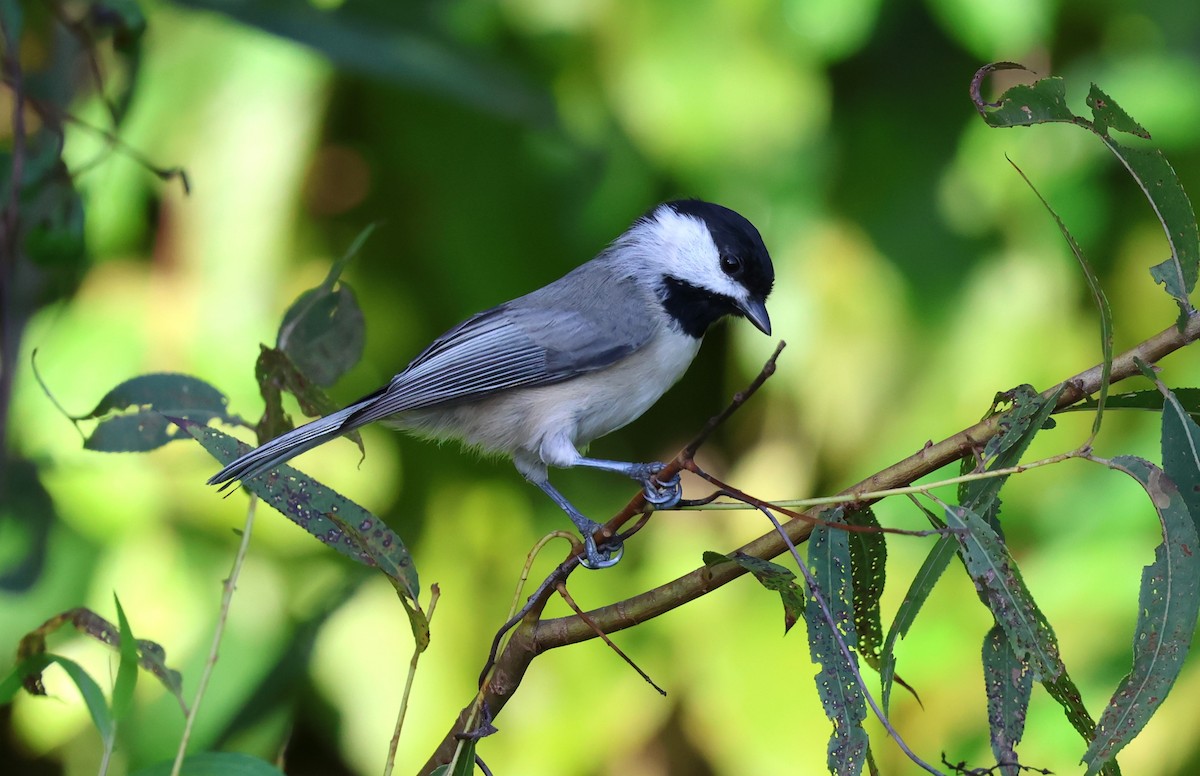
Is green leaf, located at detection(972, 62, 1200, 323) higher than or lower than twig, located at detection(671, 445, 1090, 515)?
higher

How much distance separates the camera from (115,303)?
2.35 meters

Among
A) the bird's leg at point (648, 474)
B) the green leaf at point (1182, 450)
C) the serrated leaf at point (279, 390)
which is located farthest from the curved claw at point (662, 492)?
the green leaf at point (1182, 450)

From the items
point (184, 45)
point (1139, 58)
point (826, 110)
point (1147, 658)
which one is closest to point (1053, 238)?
point (1139, 58)

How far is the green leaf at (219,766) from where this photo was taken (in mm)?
1122

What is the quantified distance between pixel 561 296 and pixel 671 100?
607 millimetres

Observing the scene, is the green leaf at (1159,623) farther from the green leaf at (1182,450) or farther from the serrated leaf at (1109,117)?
the serrated leaf at (1109,117)

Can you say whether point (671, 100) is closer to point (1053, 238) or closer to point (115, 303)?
point (1053, 238)

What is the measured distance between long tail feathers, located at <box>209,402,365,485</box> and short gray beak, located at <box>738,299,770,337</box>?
0.67 m

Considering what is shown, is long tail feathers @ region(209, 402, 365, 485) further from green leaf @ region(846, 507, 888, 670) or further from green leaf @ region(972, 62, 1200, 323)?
green leaf @ region(972, 62, 1200, 323)

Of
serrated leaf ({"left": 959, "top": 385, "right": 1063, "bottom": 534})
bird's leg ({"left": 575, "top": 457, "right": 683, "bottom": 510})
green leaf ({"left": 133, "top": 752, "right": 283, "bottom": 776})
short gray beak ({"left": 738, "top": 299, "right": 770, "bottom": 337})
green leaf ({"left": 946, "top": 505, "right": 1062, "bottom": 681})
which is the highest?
short gray beak ({"left": 738, "top": 299, "right": 770, "bottom": 337})

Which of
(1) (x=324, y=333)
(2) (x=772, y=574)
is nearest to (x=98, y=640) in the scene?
(1) (x=324, y=333)

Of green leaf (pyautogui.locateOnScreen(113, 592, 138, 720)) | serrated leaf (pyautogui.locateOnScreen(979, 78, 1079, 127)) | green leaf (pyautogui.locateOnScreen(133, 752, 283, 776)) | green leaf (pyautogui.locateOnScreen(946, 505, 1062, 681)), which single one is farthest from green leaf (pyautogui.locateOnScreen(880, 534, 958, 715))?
green leaf (pyautogui.locateOnScreen(113, 592, 138, 720))

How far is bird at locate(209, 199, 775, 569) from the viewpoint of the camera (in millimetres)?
1813

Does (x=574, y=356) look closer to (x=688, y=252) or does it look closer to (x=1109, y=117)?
(x=688, y=252)
